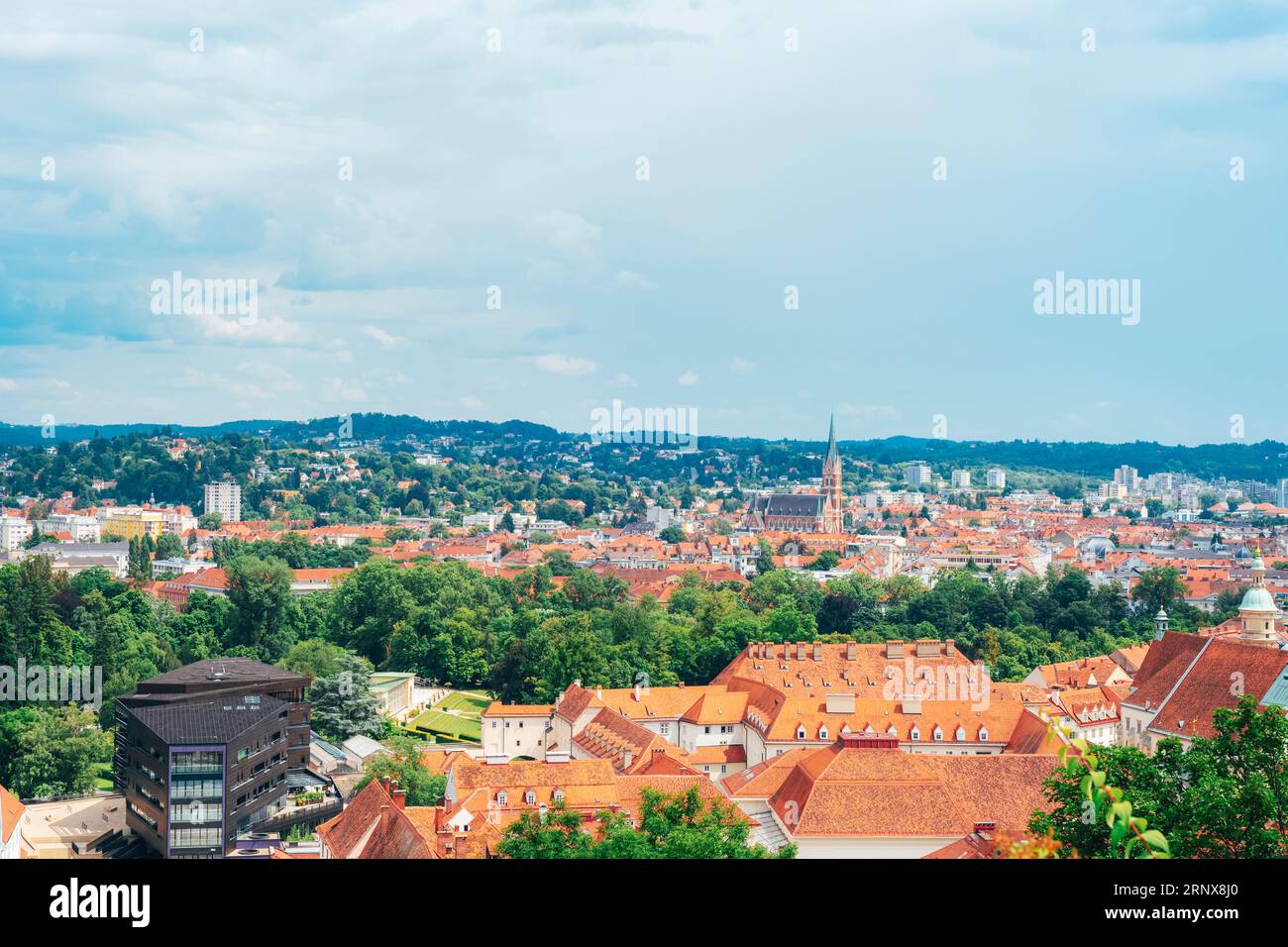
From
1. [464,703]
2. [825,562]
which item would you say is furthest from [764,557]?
[464,703]

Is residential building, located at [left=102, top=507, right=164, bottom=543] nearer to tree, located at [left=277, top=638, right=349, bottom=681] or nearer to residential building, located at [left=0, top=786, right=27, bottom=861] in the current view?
tree, located at [left=277, top=638, right=349, bottom=681]

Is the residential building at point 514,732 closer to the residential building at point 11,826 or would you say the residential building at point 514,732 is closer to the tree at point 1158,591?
the residential building at point 11,826

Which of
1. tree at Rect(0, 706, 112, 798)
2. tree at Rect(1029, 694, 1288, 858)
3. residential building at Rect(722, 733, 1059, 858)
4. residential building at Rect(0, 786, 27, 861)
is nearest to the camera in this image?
tree at Rect(1029, 694, 1288, 858)

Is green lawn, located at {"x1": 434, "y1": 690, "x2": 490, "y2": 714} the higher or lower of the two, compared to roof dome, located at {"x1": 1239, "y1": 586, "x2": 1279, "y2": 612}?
lower

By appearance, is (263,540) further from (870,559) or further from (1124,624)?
(1124,624)

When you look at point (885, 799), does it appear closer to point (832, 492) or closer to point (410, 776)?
point (410, 776)

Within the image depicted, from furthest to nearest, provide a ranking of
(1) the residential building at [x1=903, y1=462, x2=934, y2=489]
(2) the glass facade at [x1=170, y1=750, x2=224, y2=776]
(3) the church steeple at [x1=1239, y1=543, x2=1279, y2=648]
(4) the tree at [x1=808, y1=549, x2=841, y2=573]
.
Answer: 1. (1) the residential building at [x1=903, y1=462, x2=934, y2=489]
2. (4) the tree at [x1=808, y1=549, x2=841, y2=573]
3. (3) the church steeple at [x1=1239, y1=543, x2=1279, y2=648]
4. (2) the glass facade at [x1=170, y1=750, x2=224, y2=776]

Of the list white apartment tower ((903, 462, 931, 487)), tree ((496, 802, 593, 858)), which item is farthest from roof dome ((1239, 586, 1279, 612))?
white apartment tower ((903, 462, 931, 487))
